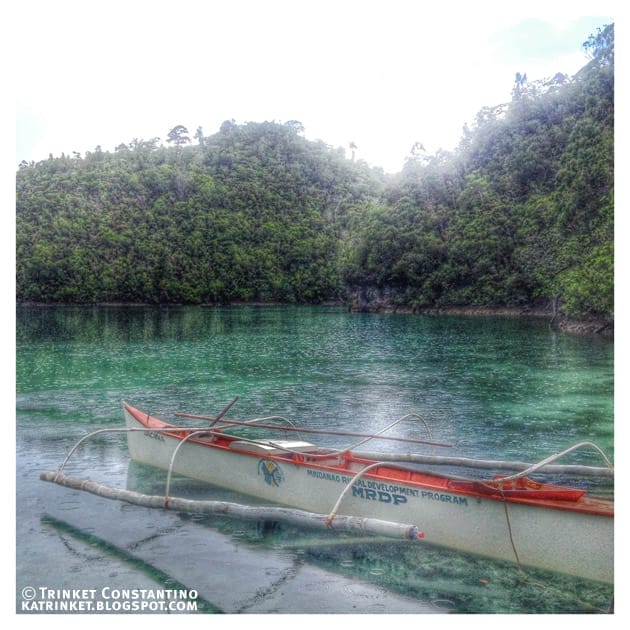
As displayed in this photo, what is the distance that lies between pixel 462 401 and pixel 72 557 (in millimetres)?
7563

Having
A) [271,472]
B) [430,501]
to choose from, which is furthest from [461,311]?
[430,501]

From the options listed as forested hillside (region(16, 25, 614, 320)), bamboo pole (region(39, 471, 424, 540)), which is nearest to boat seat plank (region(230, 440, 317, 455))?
bamboo pole (region(39, 471, 424, 540))

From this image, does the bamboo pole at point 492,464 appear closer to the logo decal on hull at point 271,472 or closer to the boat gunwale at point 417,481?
the boat gunwale at point 417,481

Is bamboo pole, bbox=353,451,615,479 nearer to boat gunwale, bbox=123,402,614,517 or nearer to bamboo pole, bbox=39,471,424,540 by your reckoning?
boat gunwale, bbox=123,402,614,517

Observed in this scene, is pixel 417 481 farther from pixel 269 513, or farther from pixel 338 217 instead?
Result: pixel 338 217

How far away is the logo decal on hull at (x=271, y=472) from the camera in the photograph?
5.98 m

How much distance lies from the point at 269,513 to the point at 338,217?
49.5m

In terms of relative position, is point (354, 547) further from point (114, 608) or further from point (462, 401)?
point (462, 401)

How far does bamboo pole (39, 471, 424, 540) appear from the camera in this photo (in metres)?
4.17

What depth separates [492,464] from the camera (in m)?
5.63

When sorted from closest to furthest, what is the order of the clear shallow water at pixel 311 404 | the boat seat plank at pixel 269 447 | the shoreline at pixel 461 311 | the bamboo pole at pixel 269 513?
the bamboo pole at pixel 269 513
the clear shallow water at pixel 311 404
the boat seat plank at pixel 269 447
the shoreline at pixel 461 311

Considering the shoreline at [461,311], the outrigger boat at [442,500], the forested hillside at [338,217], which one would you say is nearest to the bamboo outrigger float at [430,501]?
the outrigger boat at [442,500]

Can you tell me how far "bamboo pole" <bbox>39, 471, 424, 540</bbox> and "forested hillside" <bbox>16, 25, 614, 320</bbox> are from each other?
6513 millimetres

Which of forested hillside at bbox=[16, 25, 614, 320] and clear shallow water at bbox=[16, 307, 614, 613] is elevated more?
forested hillside at bbox=[16, 25, 614, 320]
